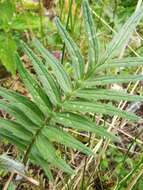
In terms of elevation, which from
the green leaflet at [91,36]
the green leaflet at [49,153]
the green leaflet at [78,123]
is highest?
the green leaflet at [91,36]

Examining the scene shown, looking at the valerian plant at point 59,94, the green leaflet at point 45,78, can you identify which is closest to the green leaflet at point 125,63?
the valerian plant at point 59,94

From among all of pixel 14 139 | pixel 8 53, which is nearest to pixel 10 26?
pixel 8 53

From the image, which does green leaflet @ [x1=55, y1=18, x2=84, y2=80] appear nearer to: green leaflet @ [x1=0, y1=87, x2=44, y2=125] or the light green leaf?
green leaflet @ [x1=0, y1=87, x2=44, y2=125]

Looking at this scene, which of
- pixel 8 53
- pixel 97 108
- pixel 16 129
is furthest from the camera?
pixel 8 53

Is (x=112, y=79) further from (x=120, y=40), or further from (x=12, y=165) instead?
(x=12, y=165)

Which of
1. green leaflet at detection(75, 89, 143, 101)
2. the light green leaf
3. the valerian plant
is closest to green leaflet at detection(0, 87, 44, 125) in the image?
the valerian plant

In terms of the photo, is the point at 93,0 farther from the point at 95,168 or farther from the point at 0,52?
the point at 95,168

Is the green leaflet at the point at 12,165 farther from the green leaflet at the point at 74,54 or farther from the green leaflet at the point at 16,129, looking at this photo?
the green leaflet at the point at 74,54
